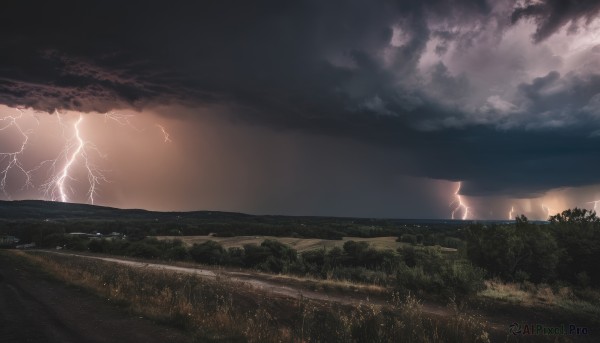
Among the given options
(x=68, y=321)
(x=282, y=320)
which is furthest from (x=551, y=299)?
(x=68, y=321)

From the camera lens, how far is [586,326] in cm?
1455

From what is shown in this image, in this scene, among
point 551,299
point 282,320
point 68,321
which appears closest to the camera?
point 68,321

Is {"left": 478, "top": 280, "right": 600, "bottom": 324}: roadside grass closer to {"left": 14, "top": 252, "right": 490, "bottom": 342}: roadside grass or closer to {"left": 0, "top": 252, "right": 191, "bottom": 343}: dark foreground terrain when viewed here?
{"left": 14, "top": 252, "right": 490, "bottom": 342}: roadside grass

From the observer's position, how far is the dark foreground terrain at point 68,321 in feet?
30.2

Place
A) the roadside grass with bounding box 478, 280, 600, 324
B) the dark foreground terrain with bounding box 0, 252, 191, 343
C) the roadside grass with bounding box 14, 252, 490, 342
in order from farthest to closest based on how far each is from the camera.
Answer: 1. the roadside grass with bounding box 478, 280, 600, 324
2. the roadside grass with bounding box 14, 252, 490, 342
3. the dark foreground terrain with bounding box 0, 252, 191, 343

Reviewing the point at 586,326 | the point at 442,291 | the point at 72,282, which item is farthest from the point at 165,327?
the point at 586,326

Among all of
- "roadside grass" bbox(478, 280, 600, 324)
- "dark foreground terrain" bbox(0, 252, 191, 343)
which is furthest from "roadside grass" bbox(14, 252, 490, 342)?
"roadside grass" bbox(478, 280, 600, 324)

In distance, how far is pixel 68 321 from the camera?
10.8 m

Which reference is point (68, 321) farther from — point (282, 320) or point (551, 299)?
point (551, 299)

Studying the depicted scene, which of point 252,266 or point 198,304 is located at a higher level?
point 198,304

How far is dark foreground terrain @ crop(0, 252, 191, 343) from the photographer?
30.2 feet

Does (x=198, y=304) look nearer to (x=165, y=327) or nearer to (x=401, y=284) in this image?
(x=165, y=327)

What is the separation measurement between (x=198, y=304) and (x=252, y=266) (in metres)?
26.7

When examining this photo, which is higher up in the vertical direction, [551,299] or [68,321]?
[68,321]
